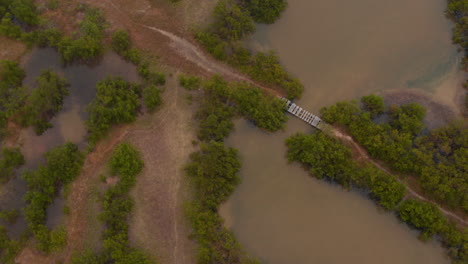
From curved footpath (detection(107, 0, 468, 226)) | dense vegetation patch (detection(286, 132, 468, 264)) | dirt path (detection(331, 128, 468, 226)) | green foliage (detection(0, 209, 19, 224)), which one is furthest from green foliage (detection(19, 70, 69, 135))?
dirt path (detection(331, 128, 468, 226))

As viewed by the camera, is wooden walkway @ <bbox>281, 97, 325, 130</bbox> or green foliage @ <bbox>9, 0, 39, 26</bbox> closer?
wooden walkway @ <bbox>281, 97, 325, 130</bbox>

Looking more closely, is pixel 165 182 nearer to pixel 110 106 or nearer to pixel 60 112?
pixel 110 106

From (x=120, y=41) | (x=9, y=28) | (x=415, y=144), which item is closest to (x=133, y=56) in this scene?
(x=120, y=41)

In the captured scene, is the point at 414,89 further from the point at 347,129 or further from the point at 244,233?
the point at 244,233

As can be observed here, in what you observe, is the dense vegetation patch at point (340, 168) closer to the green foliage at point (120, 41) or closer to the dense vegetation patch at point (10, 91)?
the green foliage at point (120, 41)

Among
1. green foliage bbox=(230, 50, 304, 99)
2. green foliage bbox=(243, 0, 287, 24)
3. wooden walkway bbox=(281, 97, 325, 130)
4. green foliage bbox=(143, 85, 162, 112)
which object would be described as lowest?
green foliage bbox=(143, 85, 162, 112)

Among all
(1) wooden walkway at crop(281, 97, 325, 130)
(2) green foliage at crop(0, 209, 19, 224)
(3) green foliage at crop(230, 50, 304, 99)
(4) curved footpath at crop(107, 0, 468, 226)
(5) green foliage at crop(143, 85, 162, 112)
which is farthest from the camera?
(3) green foliage at crop(230, 50, 304, 99)

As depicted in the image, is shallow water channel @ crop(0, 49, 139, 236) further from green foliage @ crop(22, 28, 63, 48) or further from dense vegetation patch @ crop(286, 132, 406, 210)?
dense vegetation patch @ crop(286, 132, 406, 210)

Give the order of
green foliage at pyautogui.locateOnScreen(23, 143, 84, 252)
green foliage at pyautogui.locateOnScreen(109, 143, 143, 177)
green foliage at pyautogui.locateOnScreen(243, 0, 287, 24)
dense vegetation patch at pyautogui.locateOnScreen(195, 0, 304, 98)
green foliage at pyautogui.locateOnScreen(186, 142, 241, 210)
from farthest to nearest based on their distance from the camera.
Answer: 1. green foliage at pyautogui.locateOnScreen(243, 0, 287, 24)
2. dense vegetation patch at pyautogui.locateOnScreen(195, 0, 304, 98)
3. green foliage at pyautogui.locateOnScreen(109, 143, 143, 177)
4. green foliage at pyautogui.locateOnScreen(186, 142, 241, 210)
5. green foliage at pyautogui.locateOnScreen(23, 143, 84, 252)
